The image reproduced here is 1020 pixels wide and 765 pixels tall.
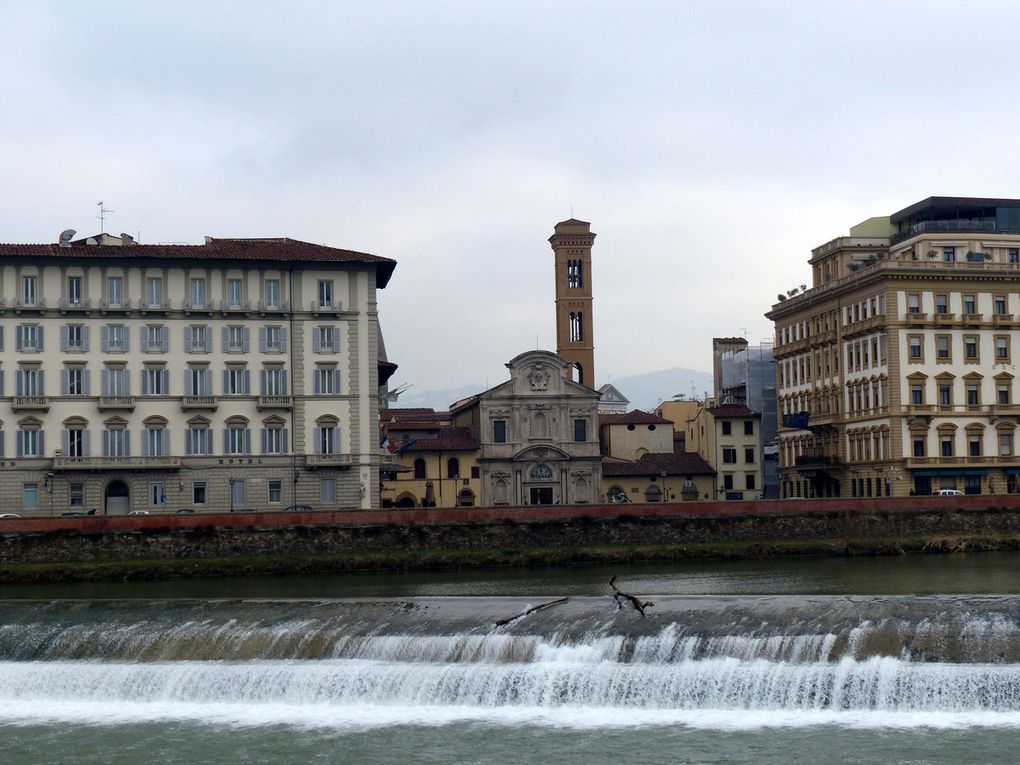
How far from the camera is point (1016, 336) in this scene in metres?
86.5

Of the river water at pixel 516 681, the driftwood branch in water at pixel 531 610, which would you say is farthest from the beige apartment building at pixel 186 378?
the driftwood branch in water at pixel 531 610

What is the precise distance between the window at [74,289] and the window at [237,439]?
32.3 ft

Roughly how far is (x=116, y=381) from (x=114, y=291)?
14.9 feet

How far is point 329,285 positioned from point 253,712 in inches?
1772

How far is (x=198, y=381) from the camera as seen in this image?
74.2 m

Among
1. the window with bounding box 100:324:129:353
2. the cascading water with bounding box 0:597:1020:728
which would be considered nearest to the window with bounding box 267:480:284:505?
the window with bounding box 100:324:129:353

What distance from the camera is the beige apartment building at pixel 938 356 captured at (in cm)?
8500

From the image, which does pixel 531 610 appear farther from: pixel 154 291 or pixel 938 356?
pixel 938 356

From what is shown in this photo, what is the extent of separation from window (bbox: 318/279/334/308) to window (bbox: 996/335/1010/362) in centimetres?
3960

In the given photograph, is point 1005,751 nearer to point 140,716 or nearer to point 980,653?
point 980,653

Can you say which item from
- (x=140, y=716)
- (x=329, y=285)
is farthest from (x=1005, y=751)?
(x=329, y=285)

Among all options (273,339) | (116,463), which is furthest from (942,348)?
(116,463)

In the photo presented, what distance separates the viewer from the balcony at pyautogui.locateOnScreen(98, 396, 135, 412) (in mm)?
72812

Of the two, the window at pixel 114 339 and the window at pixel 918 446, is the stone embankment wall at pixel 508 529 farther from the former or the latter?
the window at pixel 918 446
